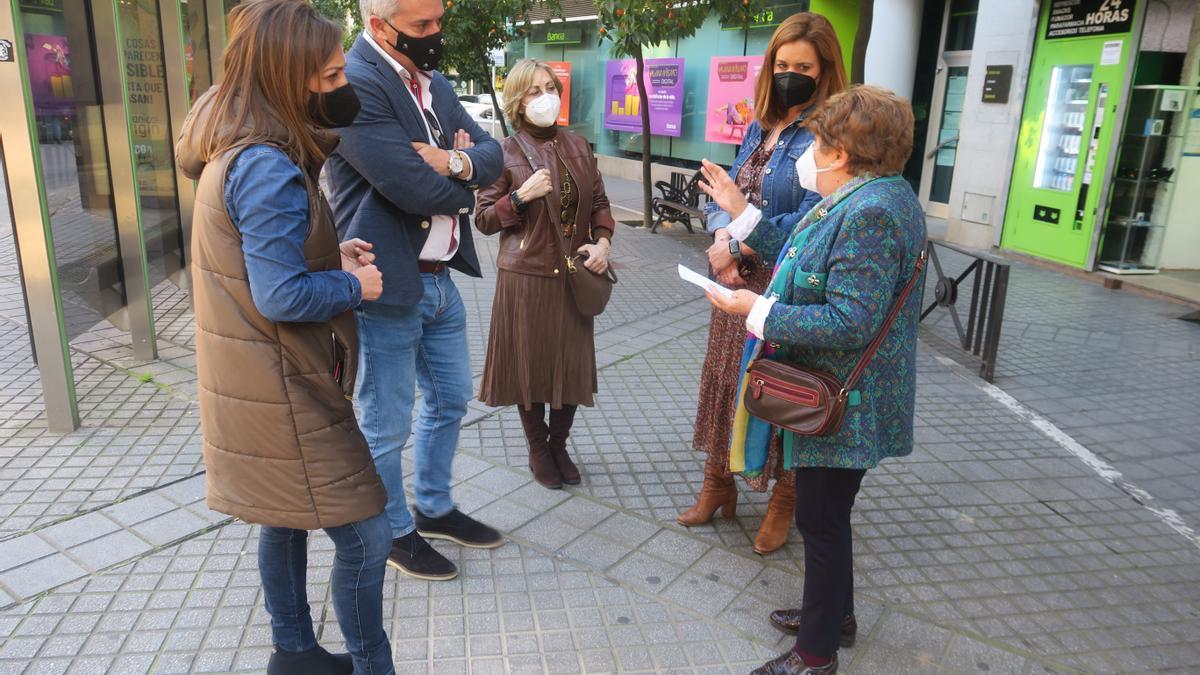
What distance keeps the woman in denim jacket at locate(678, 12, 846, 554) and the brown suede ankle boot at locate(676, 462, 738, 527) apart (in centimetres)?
2

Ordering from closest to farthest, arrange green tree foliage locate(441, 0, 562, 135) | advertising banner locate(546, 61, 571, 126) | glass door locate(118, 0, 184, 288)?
1. glass door locate(118, 0, 184, 288)
2. green tree foliage locate(441, 0, 562, 135)
3. advertising banner locate(546, 61, 571, 126)

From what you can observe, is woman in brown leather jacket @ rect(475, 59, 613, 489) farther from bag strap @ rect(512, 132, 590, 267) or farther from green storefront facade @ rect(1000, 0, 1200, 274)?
green storefront facade @ rect(1000, 0, 1200, 274)

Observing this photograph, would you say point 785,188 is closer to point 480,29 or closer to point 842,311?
point 842,311

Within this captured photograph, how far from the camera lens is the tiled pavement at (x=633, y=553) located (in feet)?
9.38

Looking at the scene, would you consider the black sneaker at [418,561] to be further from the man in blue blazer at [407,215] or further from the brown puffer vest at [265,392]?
the brown puffer vest at [265,392]

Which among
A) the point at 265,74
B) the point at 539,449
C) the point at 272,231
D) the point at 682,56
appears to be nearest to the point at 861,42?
the point at 539,449

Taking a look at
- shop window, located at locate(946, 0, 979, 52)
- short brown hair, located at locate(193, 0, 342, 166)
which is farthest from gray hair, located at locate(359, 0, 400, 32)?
shop window, located at locate(946, 0, 979, 52)

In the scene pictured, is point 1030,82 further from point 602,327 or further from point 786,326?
point 786,326

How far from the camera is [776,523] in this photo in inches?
137

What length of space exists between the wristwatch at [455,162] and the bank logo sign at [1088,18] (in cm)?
869

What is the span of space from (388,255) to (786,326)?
1.28 metres

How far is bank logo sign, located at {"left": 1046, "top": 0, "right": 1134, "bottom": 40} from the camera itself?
879 cm

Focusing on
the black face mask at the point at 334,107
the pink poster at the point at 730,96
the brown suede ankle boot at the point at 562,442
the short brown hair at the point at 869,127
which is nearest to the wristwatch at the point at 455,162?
the black face mask at the point at 334,107

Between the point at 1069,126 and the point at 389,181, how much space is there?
9333 mm
